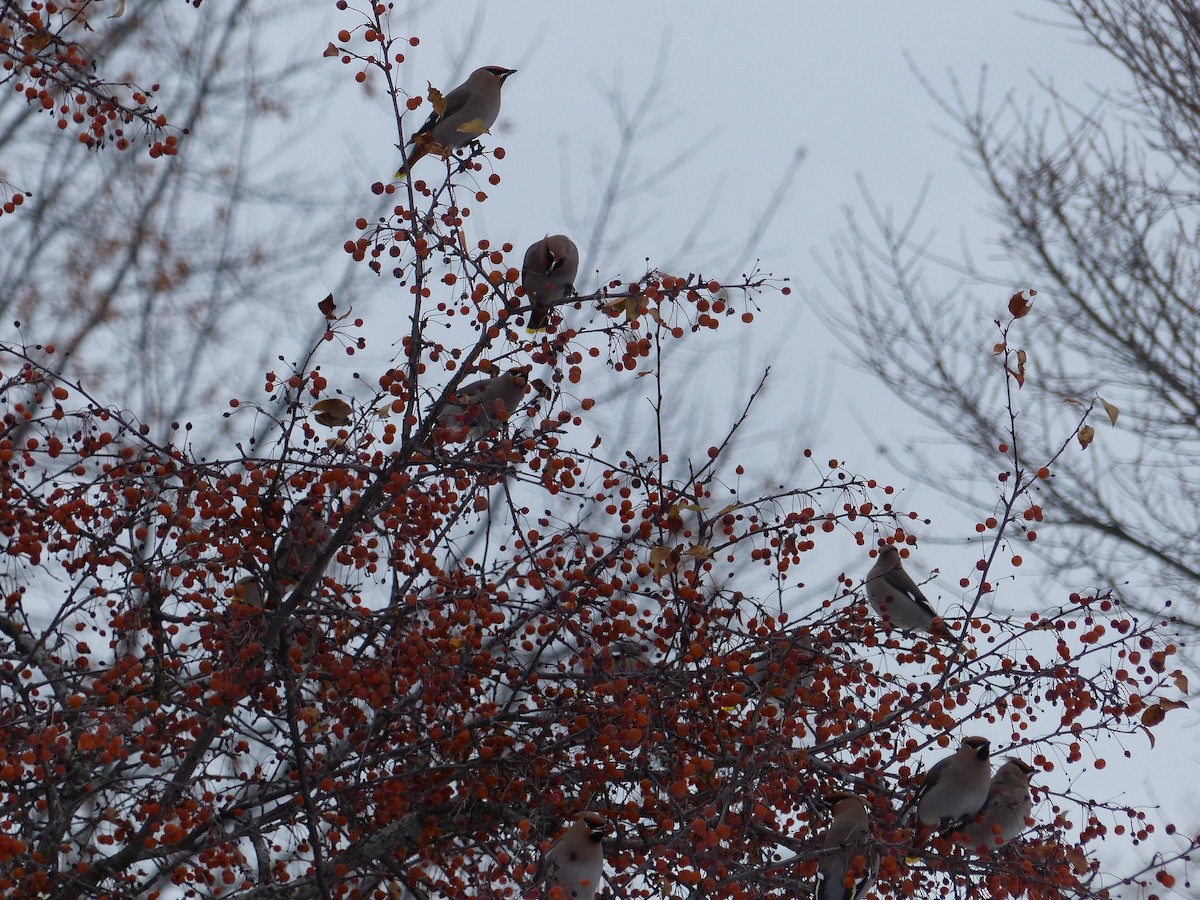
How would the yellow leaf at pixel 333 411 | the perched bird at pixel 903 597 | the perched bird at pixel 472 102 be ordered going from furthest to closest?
the perched bird at pixel 903 597 → the perched bird at pixel 472 102 → the yellow leaf at pixel 333 411

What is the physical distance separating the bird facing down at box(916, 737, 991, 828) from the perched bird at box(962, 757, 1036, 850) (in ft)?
0.14

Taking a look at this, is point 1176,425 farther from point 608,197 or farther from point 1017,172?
point 608,197

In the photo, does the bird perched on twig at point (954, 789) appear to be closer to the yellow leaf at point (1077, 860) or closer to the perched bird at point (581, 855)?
the yellow leaf at point (1077, 860)

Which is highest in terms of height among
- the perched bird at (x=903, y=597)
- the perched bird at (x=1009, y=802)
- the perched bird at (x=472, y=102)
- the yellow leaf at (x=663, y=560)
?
the perched bird at (x=472, y=102)

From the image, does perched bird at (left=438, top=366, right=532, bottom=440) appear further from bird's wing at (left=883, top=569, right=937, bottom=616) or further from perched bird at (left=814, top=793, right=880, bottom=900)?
bird's wing at (left=883, top=569, right=937, bottom=616)

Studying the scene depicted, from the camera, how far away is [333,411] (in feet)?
13.3

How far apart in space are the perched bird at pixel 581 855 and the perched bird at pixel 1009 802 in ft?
3.74

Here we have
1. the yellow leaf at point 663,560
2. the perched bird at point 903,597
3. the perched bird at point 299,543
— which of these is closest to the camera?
the yellow leaf at point 663,560

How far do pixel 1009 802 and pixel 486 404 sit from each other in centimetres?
201

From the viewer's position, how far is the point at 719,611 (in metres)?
3.99

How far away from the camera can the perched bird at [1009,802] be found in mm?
4086

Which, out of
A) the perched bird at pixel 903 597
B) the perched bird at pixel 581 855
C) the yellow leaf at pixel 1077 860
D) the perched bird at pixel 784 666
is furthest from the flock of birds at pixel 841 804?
the perched bird at pixel 903 597

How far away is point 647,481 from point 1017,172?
6.39m

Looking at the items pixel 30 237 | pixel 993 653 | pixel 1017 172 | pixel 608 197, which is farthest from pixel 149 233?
pixel 993 653
